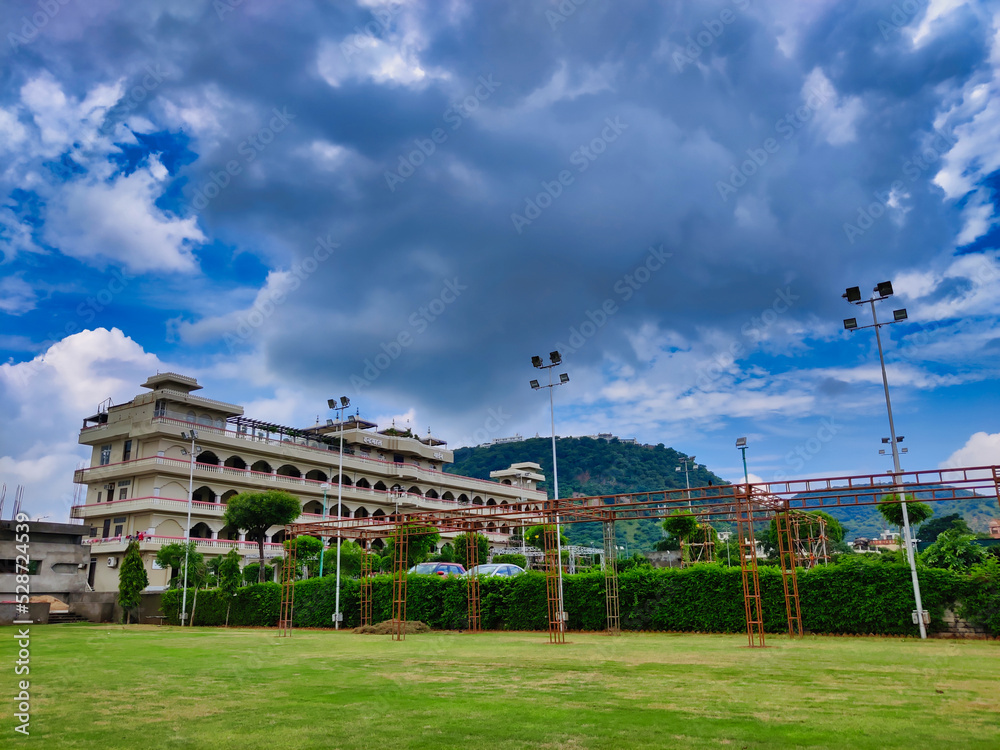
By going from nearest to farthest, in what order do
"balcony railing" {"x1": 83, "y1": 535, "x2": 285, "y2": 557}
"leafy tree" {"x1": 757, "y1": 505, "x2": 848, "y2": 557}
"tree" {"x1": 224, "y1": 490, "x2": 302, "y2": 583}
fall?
"tree" {"x1": 224, "y1": 490, "x2": 302, "y2": 583}
"leafy tree" {"x1": 757, "y1": 505, "x2": 848, "y2": 557}
"balcony railing" {"x1": 83, "y1": 535, "x2": 285, "y2": 557}

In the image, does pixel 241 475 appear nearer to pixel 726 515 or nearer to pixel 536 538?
pixel 536 538

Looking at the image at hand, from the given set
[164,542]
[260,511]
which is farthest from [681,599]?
[164,542]

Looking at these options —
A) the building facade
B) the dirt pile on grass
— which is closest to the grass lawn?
the dirt pile on grass

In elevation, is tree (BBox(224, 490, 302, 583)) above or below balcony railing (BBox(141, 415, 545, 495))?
below

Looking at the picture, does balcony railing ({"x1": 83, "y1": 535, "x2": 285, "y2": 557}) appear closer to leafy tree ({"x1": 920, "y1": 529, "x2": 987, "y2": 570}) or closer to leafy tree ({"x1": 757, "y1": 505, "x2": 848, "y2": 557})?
leafy tree ({"x1": 757, "y1": 505, "x2": 848, "y2": 557})

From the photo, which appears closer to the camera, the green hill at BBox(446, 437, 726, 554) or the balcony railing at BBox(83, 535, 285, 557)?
the balcony railing at BBox(83, 535, 285, 557)

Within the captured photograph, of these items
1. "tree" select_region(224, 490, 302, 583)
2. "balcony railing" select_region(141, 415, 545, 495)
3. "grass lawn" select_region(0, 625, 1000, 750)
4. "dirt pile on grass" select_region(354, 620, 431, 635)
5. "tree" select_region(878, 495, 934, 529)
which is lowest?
"dirt pile on grass" select_region(354, 620, 431, 635)

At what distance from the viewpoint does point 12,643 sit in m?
22.3

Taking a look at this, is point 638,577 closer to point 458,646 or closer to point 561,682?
point 458,646

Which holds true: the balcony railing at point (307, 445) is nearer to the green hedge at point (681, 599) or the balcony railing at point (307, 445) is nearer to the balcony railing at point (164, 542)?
the balcony railing at point (164, 542)

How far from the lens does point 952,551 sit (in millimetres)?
24984

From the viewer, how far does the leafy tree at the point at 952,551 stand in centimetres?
2483

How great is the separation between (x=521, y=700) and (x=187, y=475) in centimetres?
4641

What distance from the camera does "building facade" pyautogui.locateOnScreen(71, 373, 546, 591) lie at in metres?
48.0
